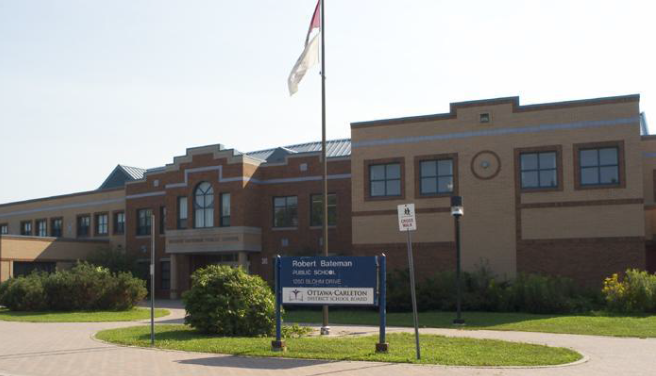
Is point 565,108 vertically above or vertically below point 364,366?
above

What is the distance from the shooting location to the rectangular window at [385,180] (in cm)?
3244

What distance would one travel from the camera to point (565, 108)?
1161 inches

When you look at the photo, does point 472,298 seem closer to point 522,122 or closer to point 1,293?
point 522,122

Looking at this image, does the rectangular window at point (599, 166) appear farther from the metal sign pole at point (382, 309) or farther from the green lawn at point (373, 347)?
the metal sign pole at point (382, 309)

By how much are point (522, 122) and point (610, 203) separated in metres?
4.82

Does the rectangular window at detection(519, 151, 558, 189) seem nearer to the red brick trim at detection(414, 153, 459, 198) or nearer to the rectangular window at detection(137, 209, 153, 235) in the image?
the red brick trim at detection(414, 153, 459, 198)

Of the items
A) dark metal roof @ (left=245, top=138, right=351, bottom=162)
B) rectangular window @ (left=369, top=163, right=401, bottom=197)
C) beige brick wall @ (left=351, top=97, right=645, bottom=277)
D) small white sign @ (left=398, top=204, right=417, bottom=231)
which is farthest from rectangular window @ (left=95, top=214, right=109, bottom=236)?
small white sign @ (left=398, top=204, right=417, bottom=231)

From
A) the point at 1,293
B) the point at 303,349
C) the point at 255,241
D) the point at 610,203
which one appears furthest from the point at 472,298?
the point at 1,293

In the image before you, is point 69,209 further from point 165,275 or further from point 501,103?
point 501,103

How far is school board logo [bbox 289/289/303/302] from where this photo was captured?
15.6 meters

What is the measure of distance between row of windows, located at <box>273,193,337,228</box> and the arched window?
3517mm

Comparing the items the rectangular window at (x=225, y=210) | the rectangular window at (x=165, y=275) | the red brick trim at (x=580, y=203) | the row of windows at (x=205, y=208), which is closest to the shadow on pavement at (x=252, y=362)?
the red brick trim at (x=580, y=203)

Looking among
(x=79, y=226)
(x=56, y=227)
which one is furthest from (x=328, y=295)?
(x=56, y=227)

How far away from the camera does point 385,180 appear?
32656 mm
